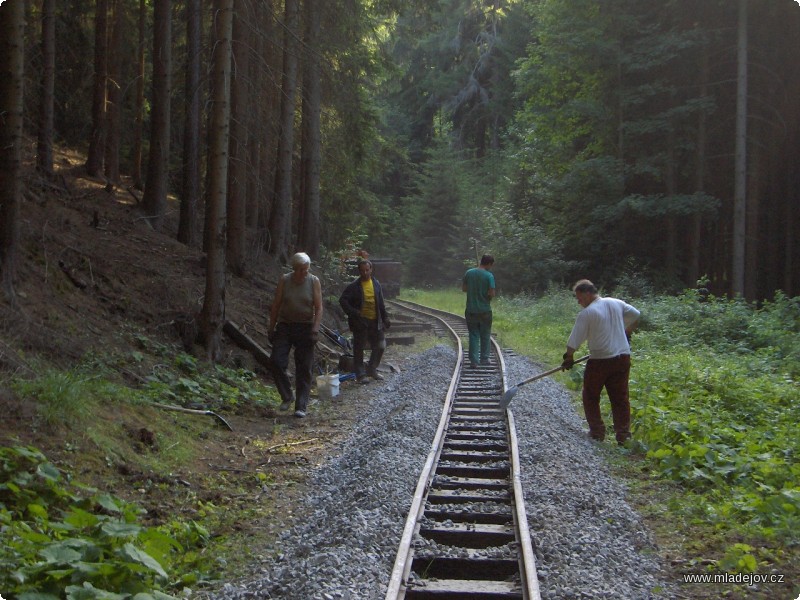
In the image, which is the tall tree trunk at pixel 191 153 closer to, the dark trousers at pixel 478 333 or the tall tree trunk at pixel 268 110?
the tall tree trunk at pixel 268 110

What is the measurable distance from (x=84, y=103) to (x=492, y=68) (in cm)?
3478

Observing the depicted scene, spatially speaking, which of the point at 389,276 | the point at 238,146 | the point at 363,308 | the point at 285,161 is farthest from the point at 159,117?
the point at 389,276

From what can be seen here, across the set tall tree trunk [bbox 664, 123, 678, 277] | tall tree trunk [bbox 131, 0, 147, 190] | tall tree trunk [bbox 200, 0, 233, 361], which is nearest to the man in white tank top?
tall tree trunk [bbox 200, 0, 233, 361]

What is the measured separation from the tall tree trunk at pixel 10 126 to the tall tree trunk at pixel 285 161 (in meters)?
9.61

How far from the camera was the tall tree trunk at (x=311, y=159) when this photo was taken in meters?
21.0

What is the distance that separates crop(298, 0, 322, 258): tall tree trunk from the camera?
21.0 metres

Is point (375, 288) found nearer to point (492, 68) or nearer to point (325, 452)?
point (325, 452)

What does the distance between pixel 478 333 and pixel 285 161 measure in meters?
7.91

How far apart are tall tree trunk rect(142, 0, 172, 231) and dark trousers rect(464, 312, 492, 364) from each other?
7470mm

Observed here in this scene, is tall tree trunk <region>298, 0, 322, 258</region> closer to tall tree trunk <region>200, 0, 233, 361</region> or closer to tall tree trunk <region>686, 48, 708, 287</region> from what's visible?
tall tree trunk <region>200, 0, 233, 361</region>

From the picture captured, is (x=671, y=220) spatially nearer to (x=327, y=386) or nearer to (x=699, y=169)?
(x=699, y=169)

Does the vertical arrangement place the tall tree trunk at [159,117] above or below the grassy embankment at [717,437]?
above

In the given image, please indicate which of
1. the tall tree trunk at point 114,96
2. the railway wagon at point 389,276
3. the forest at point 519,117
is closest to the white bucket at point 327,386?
the forest at point 519,117

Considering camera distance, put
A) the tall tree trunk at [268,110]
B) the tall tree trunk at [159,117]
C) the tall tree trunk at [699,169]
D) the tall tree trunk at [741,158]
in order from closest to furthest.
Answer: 1. the tall tree trunk at [268,110]
2. the tall tree trunk at [159,117]
3. the tall tree trunk at [741,158]
4. the tall tree trunk at [699,169]
